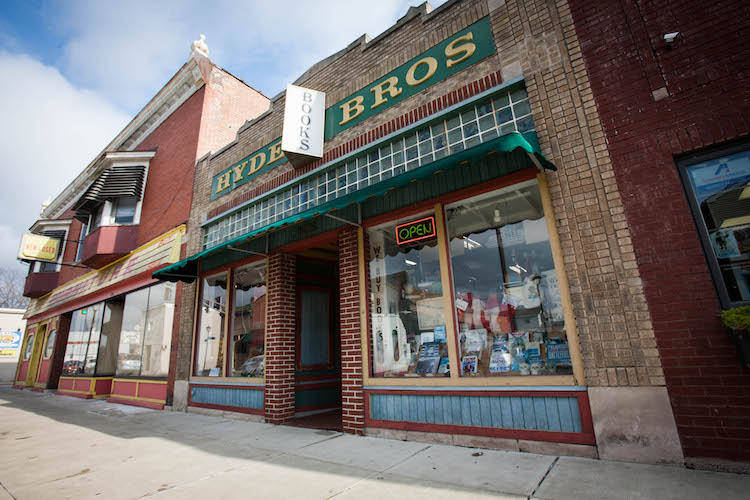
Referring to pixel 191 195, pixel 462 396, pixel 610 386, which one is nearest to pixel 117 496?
pixel 462 396

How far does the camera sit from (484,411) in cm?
430

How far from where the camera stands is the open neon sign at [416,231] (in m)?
5.24

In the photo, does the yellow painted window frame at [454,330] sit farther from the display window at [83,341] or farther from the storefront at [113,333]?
the display window at [83,341]

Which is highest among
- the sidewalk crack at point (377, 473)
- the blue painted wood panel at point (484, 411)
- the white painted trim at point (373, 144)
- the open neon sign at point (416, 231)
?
the white painted trim at point (373, 144)

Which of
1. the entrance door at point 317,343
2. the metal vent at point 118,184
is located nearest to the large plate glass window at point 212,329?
the entrance door at point 317,343

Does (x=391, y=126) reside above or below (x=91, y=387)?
above

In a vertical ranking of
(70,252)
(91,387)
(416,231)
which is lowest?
(91,387)

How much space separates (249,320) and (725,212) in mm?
7698

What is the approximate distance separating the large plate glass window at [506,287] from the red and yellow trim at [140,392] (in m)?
8.18

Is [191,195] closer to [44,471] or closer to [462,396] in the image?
[44,471]

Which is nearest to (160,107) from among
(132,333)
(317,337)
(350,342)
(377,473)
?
(132,333)

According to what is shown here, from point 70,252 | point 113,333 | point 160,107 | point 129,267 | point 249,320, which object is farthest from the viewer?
point 70,252

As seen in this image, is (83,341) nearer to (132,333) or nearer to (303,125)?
(132,333)

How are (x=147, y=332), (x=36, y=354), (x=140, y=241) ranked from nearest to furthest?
(x=147, y=332), (x=140, y=241), (x=36, y=354)
